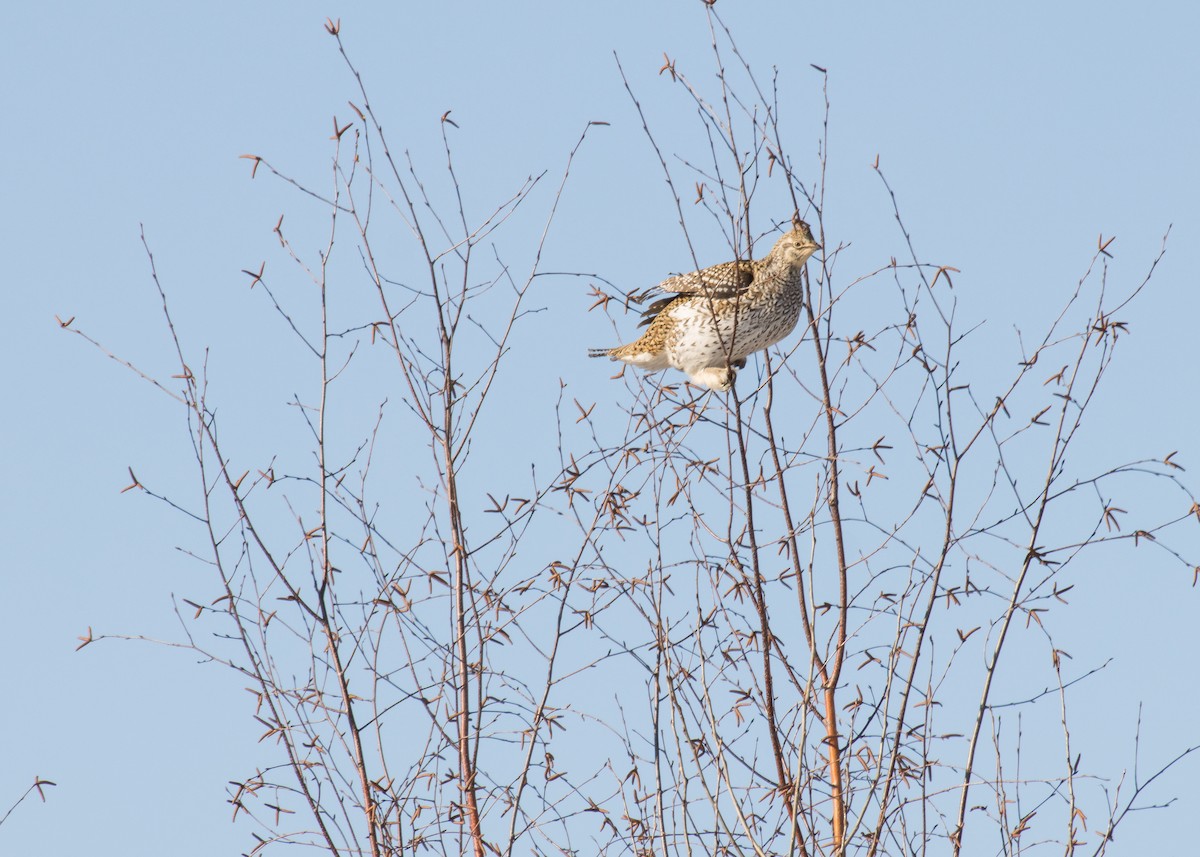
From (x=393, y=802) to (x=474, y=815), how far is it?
0.24 metres

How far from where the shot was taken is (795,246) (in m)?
7.92

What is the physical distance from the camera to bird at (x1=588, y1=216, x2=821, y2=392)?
7.48m

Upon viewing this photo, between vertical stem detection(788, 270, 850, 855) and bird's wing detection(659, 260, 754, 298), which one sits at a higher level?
bird's wing detection(659, 260, 754, 298)

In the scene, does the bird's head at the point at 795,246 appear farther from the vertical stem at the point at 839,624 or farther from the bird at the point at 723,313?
the vertical stem at the point at 839,624

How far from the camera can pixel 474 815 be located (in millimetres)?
4395

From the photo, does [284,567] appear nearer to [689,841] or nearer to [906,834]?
[689,841]

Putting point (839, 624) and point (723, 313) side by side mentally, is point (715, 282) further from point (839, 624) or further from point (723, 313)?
point (839, 624)

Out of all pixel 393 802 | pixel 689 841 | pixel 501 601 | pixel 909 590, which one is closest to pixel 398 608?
pixel 501 601

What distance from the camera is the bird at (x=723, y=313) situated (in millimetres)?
7477

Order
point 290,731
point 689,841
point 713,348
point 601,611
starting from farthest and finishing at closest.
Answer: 1. point 713,348
2. point 601,611
3. point 290,731
4. point 689,841

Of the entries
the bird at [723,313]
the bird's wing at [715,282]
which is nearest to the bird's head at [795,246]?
the bird at [723,313]

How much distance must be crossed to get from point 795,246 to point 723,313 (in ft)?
2.61

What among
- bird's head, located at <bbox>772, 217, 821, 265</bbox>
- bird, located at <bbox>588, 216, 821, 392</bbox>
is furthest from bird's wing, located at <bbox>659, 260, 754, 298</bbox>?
bird's head, located at <bbox>772, 217, 821, 265</bbox>

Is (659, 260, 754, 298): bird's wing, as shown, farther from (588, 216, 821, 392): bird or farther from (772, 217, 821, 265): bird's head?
(772, 217, 821, 265): bird's head
